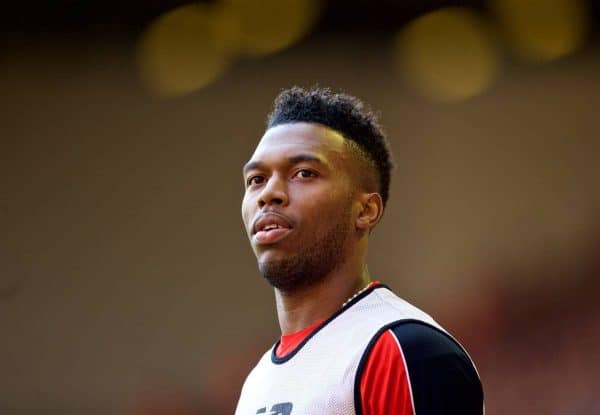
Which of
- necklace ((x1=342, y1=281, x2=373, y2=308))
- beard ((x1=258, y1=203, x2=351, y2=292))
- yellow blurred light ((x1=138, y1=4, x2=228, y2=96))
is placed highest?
yellow blurred light ((x1=138, y1=4, x2=228, y2=96))

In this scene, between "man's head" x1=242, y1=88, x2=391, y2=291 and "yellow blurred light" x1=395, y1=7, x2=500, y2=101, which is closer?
"man's head" x1=242, y1=88, x2=391, y2=291

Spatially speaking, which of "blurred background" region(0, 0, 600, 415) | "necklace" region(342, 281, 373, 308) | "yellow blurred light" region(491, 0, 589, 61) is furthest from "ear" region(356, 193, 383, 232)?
"yellow blurred light" region(491, 0, 589, 61)

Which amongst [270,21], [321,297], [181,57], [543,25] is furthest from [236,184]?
[321,297]

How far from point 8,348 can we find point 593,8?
3.67 m

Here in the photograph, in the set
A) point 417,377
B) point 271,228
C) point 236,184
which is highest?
point 236,184

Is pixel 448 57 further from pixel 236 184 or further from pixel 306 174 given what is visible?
pixel 306 174

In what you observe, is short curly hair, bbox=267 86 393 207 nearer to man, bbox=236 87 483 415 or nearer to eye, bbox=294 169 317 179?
man, bbox=236 87 483 415

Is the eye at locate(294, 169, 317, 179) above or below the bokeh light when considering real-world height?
below

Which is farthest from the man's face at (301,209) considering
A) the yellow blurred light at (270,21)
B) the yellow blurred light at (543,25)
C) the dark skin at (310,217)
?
the yellow blurred light at (543,25)

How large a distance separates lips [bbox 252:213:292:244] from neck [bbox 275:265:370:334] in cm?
13

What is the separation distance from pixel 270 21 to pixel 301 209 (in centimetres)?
380

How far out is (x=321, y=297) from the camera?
197 centimetres

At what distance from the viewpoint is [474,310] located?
536 centimetres

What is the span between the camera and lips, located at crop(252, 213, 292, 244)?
191 centimetres
